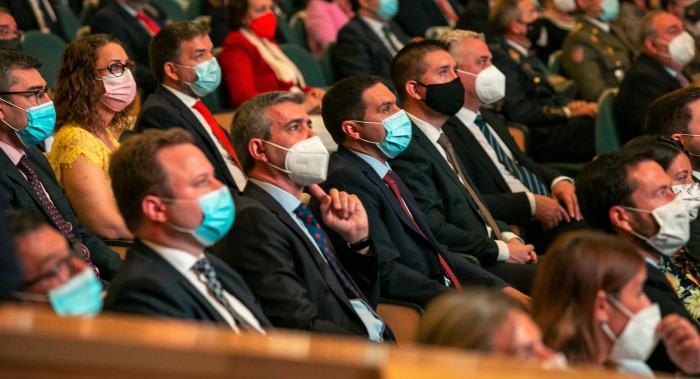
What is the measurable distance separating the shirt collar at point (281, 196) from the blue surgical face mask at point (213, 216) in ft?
1.67

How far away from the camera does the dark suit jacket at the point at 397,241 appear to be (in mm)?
3289

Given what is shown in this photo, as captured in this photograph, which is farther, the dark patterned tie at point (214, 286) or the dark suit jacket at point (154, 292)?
the dark patterned tie at point (214, 286)

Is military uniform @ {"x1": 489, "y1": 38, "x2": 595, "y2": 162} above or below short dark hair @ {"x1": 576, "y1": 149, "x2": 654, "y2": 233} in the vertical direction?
below

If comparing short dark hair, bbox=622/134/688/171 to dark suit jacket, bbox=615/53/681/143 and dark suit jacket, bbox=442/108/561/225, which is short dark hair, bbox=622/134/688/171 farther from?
dark suit jacket, bbox=615/53/681/143

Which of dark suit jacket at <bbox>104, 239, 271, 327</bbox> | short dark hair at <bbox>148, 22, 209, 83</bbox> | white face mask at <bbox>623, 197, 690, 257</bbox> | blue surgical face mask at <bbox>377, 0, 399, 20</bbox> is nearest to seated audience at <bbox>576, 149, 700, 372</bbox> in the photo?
white face mask at <bbox>623, 197, 690, 257</bbox>

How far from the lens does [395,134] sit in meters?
3.57

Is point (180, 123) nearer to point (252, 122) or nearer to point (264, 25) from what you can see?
point (252, 122)

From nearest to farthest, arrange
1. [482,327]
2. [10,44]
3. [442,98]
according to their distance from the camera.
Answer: [482,327] < [442,98] < [10,44]

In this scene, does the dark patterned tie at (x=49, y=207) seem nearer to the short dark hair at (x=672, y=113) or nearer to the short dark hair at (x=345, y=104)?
the short dark hair at (x=345, y=104)

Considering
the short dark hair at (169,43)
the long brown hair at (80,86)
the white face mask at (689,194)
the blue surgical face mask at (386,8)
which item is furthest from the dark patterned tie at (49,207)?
the blue surgical face mask at (386,8)

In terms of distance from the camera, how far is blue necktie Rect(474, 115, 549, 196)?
4.57 metres

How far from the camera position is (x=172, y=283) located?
7.50ft

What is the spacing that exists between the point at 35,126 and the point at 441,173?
150 centimetres

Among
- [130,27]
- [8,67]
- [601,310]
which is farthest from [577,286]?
[130,27]
